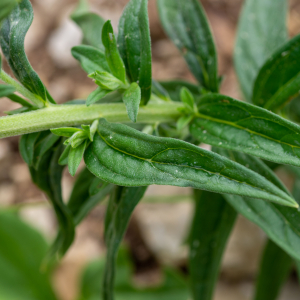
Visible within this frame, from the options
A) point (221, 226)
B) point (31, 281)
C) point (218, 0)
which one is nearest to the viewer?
point (221, 226)

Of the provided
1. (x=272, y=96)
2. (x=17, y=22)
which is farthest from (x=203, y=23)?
(x=17, y=22)

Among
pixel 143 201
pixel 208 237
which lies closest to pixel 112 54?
pixel 208 237

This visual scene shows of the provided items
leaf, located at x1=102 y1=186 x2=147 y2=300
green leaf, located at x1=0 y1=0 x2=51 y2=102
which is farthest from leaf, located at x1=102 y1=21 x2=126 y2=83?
leaf, located at x1=102 y1=186 x2=147 y2=300

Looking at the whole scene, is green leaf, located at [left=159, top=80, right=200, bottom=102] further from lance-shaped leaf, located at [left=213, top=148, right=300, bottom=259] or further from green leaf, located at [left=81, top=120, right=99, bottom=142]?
green leaf, located at [left=81, top=120, right=99, bottom=142]

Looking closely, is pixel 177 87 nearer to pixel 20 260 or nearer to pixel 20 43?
pixel 20 43

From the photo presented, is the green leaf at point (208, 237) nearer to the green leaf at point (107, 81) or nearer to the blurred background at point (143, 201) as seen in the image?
the green leaf at point (107, 81)

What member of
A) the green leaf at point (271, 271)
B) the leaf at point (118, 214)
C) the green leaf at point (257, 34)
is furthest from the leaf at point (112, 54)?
the green leaf at point (271, 271)

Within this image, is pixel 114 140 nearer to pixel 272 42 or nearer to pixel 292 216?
pixel 292 216

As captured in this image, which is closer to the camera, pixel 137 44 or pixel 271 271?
pixel 137 44

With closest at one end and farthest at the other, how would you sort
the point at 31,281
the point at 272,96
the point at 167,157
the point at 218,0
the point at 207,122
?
the point at 167,157 < the point at 207,122 < the point at 272,96 < the point at 31,281 < the point at 218,0
